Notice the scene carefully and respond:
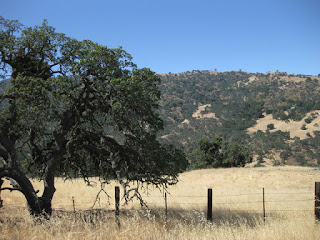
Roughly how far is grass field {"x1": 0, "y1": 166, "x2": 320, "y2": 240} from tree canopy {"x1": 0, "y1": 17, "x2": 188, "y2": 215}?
1314 millimetres

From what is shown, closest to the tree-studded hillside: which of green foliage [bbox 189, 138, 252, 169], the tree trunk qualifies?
green foliage [bbox 189, 138, 252, 169]

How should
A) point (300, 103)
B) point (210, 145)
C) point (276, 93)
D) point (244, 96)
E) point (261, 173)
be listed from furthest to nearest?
point (244, 96) < point (276, 93) < point (300, 103) < point (210, 145) < point (261, 173)

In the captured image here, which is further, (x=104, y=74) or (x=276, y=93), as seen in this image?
(x=276, y=93)

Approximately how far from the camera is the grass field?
6809 mm

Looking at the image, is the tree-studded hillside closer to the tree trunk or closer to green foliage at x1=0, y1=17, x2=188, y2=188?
green foliage at x1=0, y1=17, x2=188, y2=188

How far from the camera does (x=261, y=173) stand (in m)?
37.2

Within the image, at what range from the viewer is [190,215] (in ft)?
26.6

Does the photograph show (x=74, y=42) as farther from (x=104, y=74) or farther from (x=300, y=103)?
(x=300, y=103)

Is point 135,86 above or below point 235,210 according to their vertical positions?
above

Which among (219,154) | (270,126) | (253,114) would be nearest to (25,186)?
(219,154)

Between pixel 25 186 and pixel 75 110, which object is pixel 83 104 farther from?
pixel 25 186

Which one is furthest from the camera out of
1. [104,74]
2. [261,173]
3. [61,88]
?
[261,173]

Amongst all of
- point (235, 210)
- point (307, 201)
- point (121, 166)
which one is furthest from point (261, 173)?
point (121, 166)

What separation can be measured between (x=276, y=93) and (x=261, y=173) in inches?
4670
